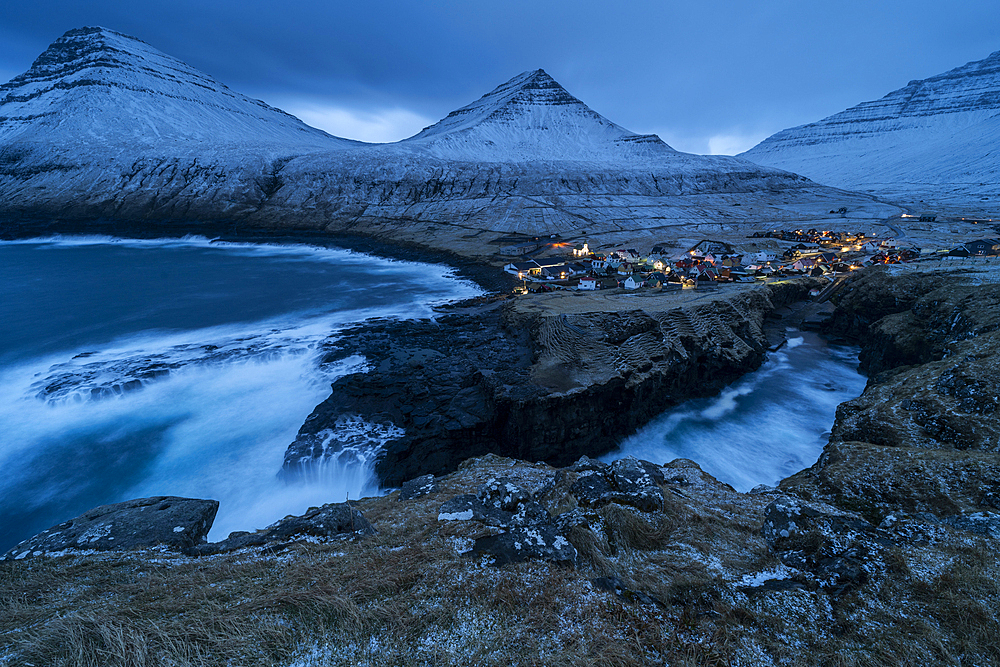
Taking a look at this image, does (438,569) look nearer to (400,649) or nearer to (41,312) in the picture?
(400,649)

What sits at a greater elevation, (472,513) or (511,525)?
(511,525)

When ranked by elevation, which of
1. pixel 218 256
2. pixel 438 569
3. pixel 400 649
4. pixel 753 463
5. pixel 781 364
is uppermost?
pixel 218 256

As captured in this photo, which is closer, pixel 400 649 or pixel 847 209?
pixel 400 649

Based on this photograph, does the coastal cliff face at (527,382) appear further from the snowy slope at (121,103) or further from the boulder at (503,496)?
the snowy slope at (121,103)

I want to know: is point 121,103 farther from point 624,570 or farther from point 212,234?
point 624,570

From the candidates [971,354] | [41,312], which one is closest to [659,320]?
[971,354]

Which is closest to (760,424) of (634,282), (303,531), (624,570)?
(634,282)

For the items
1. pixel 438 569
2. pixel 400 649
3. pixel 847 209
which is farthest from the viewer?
pixel 847 209

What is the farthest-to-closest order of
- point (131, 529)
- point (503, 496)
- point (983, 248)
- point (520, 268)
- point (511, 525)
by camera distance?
point (520, 268) → point (983, 248) → point (503, 496) → point (131, 529) → point (511, 525)

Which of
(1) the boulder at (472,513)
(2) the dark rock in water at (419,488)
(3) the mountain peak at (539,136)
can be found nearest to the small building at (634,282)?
(2) the dark rock in water at (419,488)
